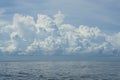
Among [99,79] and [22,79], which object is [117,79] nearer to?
[99,79]

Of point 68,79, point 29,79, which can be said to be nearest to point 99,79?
point 68,79

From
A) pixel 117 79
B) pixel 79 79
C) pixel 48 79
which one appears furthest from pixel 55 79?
pixel 117 79

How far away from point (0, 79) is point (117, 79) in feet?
141

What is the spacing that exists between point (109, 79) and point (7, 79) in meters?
37.5

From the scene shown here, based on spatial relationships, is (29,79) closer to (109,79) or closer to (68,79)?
(68,79)

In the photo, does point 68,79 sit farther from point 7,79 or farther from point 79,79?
point 7,79

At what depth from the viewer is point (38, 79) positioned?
100750 millimetres

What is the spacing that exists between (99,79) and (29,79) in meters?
25.3

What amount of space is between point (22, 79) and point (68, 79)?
55.4ft

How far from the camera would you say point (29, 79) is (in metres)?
101

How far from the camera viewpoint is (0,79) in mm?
103062

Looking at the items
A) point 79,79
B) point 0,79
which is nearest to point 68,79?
point 79,79

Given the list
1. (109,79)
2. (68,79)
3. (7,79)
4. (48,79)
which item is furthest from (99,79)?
(7,79)

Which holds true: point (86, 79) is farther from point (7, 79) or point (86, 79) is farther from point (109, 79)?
point (7, 79)
